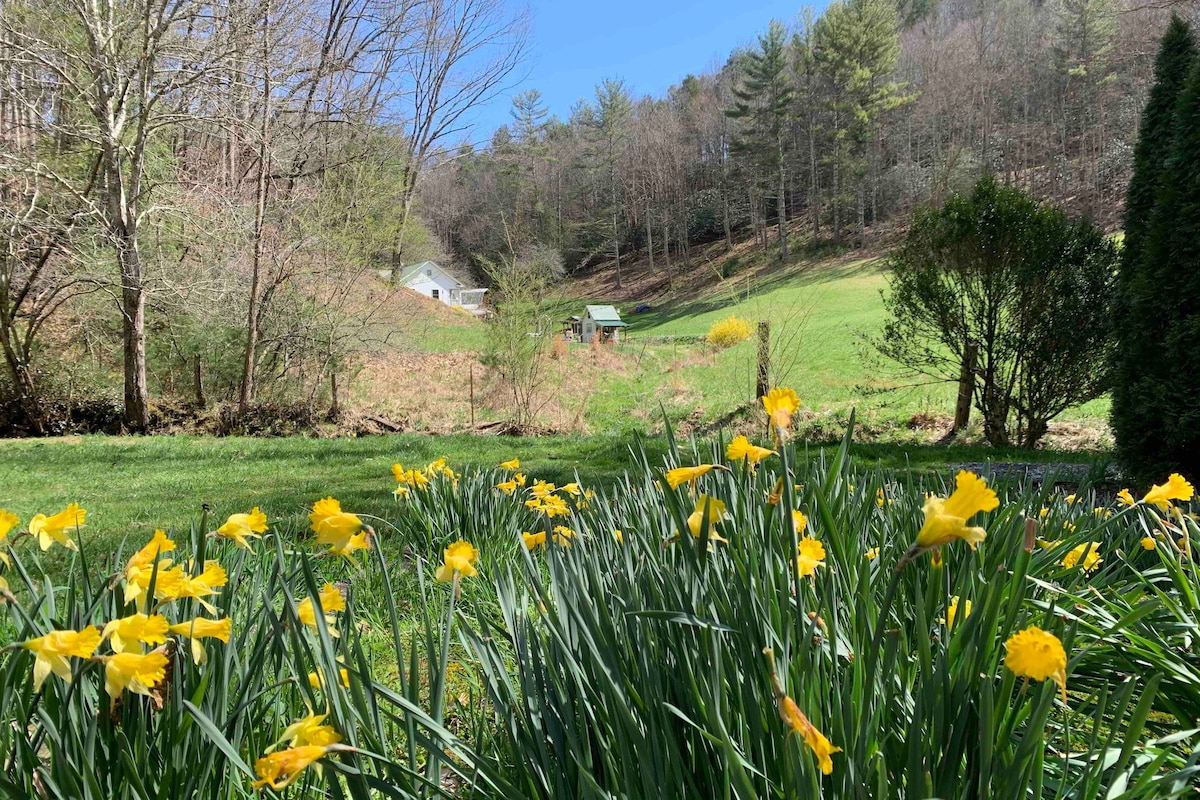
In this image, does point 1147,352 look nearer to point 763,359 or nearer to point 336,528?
point 763,359

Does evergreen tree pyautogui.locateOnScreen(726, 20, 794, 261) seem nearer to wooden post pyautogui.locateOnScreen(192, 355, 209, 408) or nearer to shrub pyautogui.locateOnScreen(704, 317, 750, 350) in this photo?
shrub pyautogui.locateOnScreen(704, 317, 750, 350)

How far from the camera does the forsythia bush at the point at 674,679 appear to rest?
77 centimetres

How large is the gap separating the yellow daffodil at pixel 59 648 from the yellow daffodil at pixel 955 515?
0.93 metres

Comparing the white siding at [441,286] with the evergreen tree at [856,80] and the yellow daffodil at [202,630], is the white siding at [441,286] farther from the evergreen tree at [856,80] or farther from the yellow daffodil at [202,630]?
the yellow daffodil at [202,630]

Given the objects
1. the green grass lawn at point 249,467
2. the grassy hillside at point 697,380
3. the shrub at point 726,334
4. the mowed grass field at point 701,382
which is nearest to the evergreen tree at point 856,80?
the grassy hillside at point 697,380

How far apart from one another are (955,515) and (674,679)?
501 mm

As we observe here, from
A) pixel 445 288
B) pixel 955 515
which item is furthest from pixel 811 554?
pixel 445 288

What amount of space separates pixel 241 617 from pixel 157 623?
0.92 m

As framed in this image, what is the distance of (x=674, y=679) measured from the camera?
1020 mm

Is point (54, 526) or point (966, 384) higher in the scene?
point (54, 526)

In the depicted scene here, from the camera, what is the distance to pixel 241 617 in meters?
1.66

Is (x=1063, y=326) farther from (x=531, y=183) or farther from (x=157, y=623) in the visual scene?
(x=531, y=183)

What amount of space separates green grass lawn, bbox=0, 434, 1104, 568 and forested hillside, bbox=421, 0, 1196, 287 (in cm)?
1420

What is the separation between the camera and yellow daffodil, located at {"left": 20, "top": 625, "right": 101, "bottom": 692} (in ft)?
2.52
